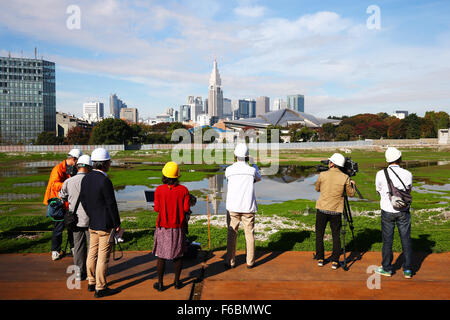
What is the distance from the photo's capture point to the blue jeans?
473 cm

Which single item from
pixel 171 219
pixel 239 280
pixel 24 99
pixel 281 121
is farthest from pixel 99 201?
pixel 281 121

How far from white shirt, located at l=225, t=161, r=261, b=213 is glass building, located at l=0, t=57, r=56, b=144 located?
129825mm

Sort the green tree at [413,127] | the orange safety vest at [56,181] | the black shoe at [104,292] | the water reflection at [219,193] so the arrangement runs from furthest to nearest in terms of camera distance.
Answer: the green tree at [413,127] → the water reflection at [219,193] → the orange safety vest at [56,181] → the black shoe at [104,292]

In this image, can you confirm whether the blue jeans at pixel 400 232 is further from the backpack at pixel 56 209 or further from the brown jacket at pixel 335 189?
the backpack at pixel 56 209

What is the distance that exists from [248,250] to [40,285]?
296 centimetres

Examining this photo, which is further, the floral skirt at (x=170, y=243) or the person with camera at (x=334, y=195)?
the person with camera at (x=334, y=195)

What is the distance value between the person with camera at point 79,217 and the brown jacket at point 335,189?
3.54 metres

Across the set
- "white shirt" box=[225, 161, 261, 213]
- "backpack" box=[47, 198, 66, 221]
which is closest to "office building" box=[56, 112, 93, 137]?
"backpack" box=[47, 198, 66, 221]

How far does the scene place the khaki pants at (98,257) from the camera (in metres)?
4.25

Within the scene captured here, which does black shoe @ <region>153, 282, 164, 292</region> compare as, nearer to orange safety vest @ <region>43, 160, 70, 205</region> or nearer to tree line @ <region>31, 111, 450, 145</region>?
orange safety vest @ <region>43, 160, 70, 205</region>

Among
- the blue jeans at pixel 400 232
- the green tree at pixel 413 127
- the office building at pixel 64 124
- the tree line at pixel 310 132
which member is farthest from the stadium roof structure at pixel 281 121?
the blue jeans at pixel 400 232
